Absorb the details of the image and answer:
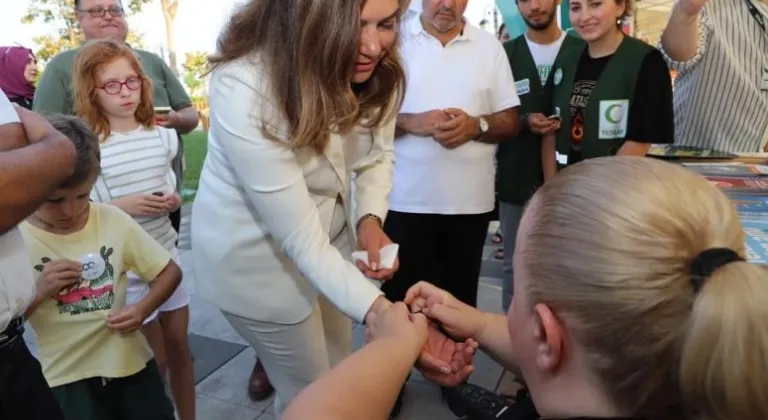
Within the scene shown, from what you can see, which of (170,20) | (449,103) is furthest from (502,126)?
(170,20)

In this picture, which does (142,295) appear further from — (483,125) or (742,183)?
(742,183)

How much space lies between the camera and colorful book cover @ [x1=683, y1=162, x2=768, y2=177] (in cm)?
193

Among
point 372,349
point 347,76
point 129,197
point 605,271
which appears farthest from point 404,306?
point 129,197

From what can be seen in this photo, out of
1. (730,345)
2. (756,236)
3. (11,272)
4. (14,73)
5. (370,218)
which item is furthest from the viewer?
(14,73)

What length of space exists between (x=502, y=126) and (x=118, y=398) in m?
1.78

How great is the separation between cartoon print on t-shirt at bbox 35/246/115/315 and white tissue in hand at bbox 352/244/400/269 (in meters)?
0.76

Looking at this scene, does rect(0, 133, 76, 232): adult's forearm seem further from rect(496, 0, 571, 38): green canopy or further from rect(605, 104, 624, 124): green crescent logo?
rect(496, 0, 571, 38): green canopy

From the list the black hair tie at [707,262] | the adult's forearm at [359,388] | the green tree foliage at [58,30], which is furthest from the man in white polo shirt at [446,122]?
the green tree foliage at [58,30]

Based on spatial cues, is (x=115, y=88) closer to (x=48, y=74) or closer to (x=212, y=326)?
(x=48, y=74)

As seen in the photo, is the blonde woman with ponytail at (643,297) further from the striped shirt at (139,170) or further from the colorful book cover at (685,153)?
the striped shirt at (139,170)

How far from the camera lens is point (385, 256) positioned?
1.64 meters

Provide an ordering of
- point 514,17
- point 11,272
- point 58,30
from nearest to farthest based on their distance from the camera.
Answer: point 11,272, point 514,17, point 58,30

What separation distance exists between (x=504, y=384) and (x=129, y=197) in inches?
75.6

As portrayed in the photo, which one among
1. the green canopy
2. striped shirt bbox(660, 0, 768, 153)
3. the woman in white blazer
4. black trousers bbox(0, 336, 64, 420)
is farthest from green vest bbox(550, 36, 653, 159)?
black trousers bbox(0, 336, 64, 420)
